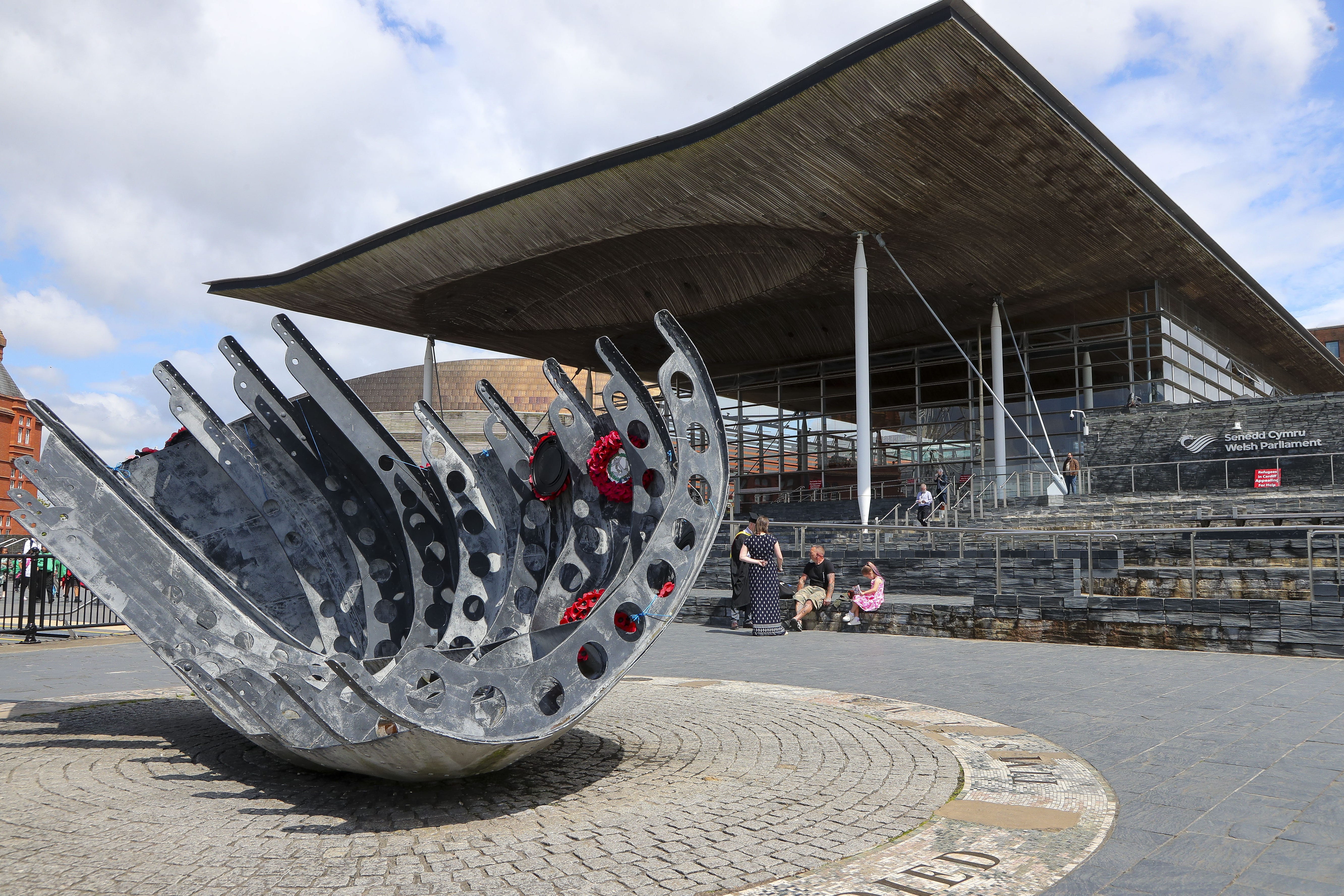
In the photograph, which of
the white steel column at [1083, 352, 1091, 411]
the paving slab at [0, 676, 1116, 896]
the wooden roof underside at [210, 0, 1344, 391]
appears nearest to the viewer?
the paving slab at [0, 676, 1116, 896]

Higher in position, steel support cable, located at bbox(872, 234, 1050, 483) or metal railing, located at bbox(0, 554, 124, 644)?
steel support cable, located at bbox(872, 234, 1050, 483)

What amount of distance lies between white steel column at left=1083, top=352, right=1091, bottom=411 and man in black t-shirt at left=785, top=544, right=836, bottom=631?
18457 millimetres

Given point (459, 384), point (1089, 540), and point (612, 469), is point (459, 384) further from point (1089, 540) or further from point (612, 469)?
point (612, 469)

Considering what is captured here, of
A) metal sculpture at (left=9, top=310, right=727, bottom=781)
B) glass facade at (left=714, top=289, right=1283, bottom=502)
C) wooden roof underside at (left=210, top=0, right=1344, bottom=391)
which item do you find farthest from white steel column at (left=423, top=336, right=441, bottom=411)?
metal sculpture at (left=9, top=310, right=727, bottom=781)

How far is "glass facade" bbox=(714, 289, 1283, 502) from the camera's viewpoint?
28.3m


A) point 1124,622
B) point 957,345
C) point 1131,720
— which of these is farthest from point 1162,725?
point 957,345

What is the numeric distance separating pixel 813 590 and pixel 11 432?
50.2 metres

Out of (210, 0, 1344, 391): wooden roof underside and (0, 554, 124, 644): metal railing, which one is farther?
(210, 0, 1344, 391): wooden roof underside

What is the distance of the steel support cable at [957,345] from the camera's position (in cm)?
2397

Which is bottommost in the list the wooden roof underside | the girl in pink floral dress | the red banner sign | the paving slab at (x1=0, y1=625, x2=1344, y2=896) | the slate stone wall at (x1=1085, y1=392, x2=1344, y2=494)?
the paving slab at (x1=0, y1=625, x2=1344, y2=896)

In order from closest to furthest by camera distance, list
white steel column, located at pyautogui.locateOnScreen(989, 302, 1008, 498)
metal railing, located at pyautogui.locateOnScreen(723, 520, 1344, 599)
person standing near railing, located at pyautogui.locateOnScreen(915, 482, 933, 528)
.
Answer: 1. metal railing, located at pyautogui.locateOnScreen(723, 520, 1344, 599)
2. person standing near railing, located at pyautogui.locateOnScreen(915, 482, 933, 528)
3. white steel column, located at pyautogui.locateOnScreen(989, 302, 1008, 498)

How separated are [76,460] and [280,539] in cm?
155

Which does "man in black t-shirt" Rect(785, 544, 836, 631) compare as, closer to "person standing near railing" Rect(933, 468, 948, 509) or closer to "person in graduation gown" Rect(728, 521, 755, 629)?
"person in graduation gown" Rect(728, 521, 755, 629)

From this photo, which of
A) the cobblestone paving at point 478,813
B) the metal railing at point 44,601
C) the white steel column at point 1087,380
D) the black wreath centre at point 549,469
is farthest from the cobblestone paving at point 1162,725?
the white steel column at point 1087,380
